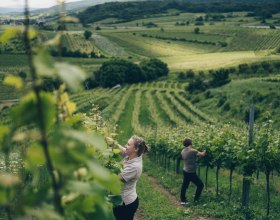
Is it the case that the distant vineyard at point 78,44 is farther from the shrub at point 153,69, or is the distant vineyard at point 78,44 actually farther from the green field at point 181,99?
the shrub at point 153,69

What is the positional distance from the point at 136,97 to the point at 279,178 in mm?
51135

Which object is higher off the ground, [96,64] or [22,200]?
[22,200]

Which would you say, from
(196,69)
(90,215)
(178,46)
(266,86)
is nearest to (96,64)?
(196,69)

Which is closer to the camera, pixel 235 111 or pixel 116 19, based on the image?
pixel 235 111

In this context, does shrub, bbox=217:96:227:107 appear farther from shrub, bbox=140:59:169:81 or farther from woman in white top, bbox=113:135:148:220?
woman in white top, bbox=113:135:148:220

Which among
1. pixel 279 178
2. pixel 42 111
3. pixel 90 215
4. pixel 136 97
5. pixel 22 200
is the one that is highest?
pixel 42 111

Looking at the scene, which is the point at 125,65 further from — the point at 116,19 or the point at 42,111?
the point at 116,19

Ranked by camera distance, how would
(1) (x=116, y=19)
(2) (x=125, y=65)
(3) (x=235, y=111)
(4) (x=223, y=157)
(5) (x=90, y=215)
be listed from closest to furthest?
1. (5) (x=90, y=215)
2. (4) (x=223, y=157)
3. (3) (x=235, y=111)
4. (2) (x=125, y=65)
5. (1) (x=116, y=19)

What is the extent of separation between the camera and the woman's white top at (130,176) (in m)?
6.15

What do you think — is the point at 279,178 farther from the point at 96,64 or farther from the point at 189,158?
the point at 96,64

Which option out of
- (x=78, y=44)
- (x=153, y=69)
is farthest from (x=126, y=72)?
(x=78, y=44)

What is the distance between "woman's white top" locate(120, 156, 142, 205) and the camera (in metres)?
6.15

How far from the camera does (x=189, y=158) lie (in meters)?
12.1

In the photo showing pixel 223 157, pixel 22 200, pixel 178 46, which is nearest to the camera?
pixel 22 200
